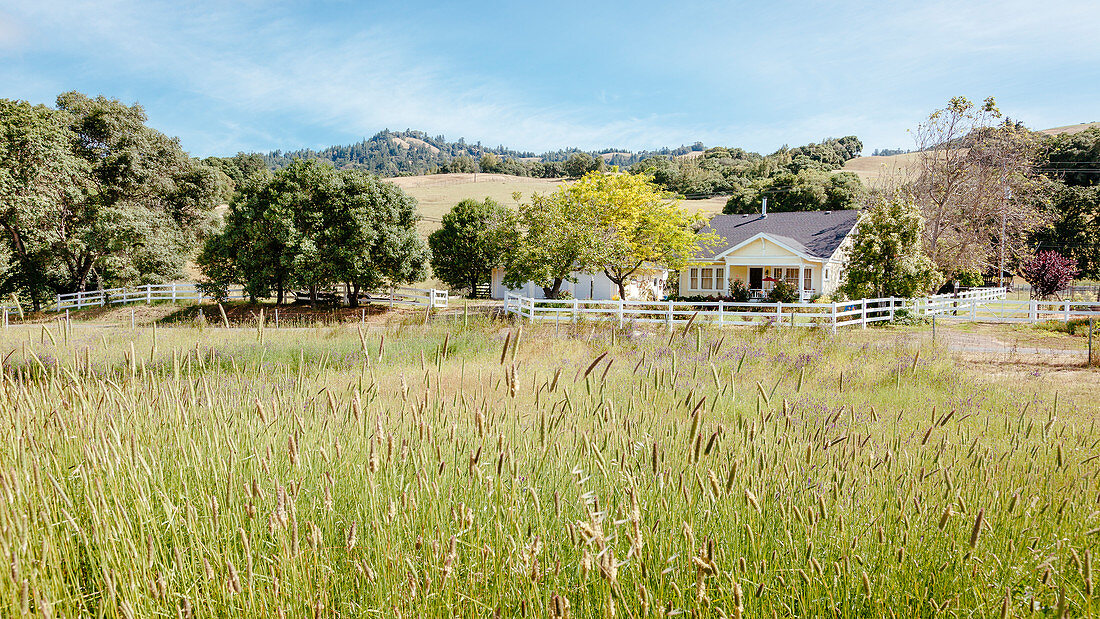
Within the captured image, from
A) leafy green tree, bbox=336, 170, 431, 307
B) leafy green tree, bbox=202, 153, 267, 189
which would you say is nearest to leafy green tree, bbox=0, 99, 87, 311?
leafy green tree, bbox=336, 170, 431, 307

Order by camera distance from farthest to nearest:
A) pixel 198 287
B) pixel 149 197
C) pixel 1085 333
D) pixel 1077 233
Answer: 1. pixel 1077 233
2. pixel 149 197
3. pixel 198 287
4. pixel 1085 333

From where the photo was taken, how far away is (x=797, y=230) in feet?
122

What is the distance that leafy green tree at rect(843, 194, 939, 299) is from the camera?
78.8ft

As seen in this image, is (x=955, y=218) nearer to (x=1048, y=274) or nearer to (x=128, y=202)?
(x=1048, y=274)

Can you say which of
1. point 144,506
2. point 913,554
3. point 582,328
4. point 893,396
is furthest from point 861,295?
point 144,506

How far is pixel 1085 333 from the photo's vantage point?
1792 cm

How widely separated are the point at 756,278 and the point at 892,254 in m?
11.2

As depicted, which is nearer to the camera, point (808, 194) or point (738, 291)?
point (738, 291)

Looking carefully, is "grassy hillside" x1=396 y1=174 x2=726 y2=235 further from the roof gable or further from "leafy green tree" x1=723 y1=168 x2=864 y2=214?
the roof gable

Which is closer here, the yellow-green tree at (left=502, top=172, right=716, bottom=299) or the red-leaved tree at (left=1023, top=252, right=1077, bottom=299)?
the yellow-green tree at (left=502, top=172, right=716, bottom=299)

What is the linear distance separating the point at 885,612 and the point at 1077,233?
64.2 m

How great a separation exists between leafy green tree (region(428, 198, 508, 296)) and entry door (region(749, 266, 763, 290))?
16779 millimetres

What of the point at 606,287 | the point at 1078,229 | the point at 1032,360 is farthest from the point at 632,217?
the point at 1078,229

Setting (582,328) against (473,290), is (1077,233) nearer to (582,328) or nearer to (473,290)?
(473,290)
